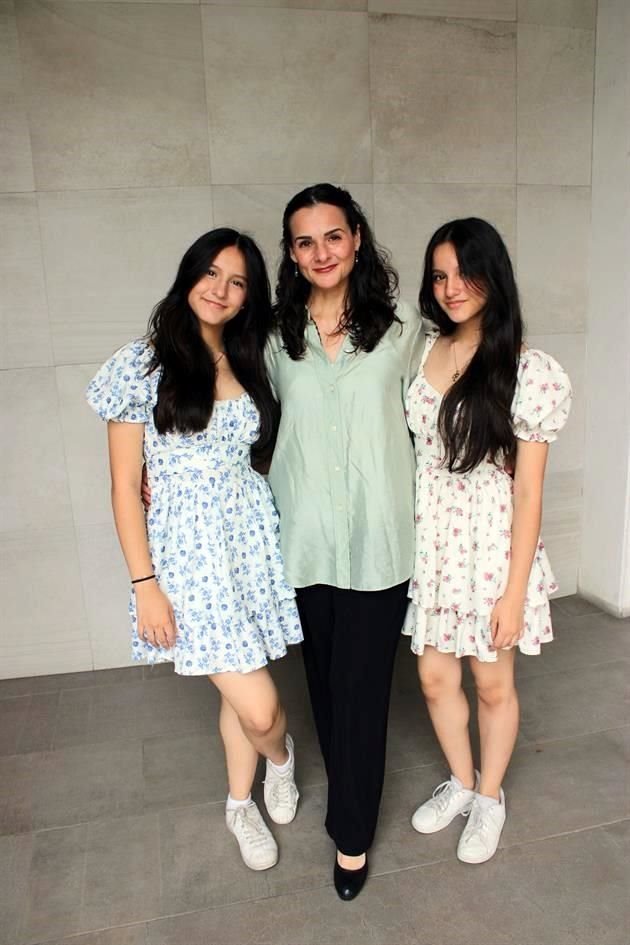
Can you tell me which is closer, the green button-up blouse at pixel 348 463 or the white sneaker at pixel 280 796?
the green button-up blouse at pixel 348 463

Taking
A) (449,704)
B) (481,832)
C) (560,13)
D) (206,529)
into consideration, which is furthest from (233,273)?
(560,13)

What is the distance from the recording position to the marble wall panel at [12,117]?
2381mm

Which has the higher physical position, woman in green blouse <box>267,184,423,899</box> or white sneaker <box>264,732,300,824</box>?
woman in green blouse <box>267,184,423,899</box>

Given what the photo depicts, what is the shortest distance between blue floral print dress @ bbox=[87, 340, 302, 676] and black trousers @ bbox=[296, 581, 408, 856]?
163 mm

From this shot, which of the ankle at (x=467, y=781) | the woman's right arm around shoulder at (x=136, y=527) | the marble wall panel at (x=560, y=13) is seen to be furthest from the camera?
the marble wall panel at (x=560, y=13)

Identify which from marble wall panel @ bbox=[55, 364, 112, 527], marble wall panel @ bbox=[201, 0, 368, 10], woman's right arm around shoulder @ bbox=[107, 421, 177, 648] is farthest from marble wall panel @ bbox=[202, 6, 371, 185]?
woman's right arm around shoulder @ bbox=[107, 421, 177, 648]

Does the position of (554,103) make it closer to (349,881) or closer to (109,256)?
(109,256)

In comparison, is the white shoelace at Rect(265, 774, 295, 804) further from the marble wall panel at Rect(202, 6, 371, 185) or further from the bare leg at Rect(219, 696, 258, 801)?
the marble wall panel at Rect(202, 6, 371, 185)

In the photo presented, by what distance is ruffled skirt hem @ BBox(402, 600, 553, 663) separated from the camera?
1.70 meters

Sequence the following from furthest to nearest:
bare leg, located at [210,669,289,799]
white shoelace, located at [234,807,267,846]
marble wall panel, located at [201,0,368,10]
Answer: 1. marble wall panel, located at [201,0,368,10]
2. white shoelace, located at [234,807,267,846]
3. bare leg, located at [210,669,289,799]

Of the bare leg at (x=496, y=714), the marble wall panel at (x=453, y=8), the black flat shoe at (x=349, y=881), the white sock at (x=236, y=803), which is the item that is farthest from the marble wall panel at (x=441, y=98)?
the black flat shoe at (x=349, y=881)

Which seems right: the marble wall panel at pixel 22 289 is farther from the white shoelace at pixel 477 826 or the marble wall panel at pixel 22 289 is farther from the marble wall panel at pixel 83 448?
the white shoelace at pixel 477 826

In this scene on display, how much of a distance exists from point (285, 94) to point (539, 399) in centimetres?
173

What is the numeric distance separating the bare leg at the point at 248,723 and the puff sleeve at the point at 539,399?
882 millimetres
